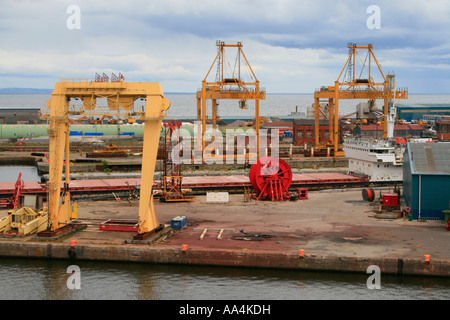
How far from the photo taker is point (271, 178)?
42750 mm

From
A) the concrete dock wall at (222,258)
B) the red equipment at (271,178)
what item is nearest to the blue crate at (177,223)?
the concrete dock wall at (222,258)

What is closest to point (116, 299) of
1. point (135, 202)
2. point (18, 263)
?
point (18, 263)

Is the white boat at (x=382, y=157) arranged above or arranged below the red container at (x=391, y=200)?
above

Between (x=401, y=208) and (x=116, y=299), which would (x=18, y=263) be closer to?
A: (x=116, y=299)

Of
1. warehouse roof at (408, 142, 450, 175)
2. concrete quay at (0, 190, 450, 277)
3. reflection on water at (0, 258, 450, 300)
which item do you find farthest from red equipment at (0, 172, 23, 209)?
warehouse roof at (408, 142, 450, 175)

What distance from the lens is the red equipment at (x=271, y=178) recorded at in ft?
140

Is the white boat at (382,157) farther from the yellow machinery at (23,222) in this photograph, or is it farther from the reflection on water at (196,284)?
the yellow machinery at (23,222)

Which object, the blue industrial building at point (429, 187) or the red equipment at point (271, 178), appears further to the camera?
the red equipment at point (271, 178)

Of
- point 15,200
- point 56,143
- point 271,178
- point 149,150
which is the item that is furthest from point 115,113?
point 271,178

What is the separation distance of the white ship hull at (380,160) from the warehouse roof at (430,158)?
11.6m

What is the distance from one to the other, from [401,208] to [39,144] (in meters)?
68.1

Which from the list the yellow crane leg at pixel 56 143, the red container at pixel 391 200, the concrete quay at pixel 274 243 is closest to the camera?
the concrete quay at pixel 274 243
